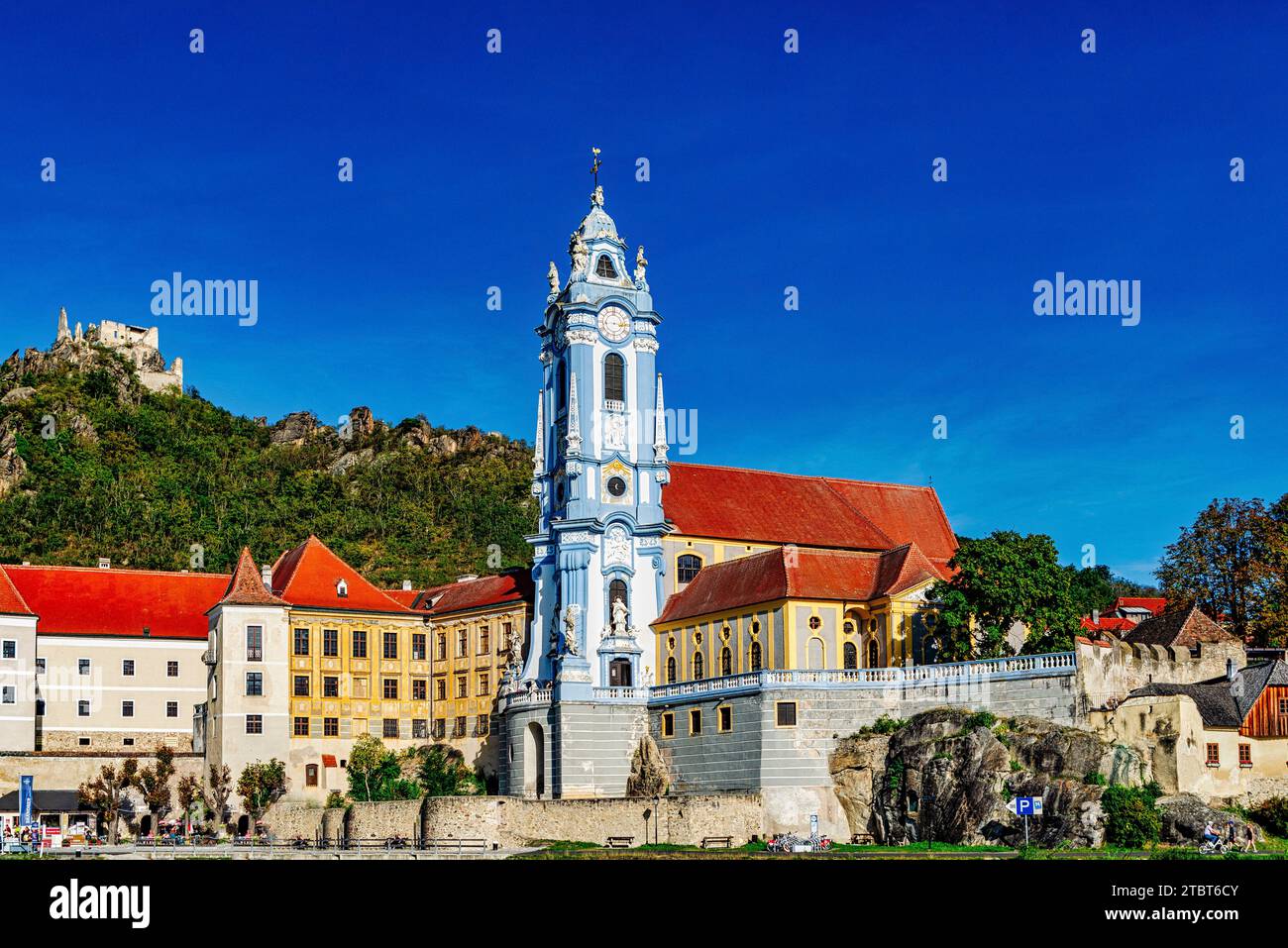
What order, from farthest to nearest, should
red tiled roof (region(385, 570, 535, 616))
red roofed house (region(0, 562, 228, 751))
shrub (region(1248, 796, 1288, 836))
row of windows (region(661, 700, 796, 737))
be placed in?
red tiled roof (region(385, 570, 535, 616)), red roofed house (region(0, 562, 228, 751)), row of windows (region(661, 700, 796, 737)), shrub (region(1248, 796, 1288, 836))

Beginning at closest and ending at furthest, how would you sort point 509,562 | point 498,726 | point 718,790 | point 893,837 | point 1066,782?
point 1066,782
point 893,837
point 718,790
point 498,726
point 509,562

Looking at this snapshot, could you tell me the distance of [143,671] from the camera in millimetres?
86562

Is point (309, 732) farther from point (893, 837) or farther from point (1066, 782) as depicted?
point (1066, 782)

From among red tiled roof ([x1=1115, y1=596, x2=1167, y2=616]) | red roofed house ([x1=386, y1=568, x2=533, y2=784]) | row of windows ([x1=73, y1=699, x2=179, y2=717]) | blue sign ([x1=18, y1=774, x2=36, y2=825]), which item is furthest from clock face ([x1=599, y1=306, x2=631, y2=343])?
red tiled roof ([x1=1115, y1=596, x2=1167, y2=616])

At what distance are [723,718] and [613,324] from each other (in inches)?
857

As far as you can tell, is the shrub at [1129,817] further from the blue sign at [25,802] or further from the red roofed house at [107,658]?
the red roofed house at [107,658]

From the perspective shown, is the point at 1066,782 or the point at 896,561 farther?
the point at 896,561

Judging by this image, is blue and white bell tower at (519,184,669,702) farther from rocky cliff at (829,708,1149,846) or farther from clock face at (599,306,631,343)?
rocky cliff at (829,708,1149,846)

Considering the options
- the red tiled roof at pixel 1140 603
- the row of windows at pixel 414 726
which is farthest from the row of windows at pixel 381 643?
the red tiled roof at pixel 1140 603

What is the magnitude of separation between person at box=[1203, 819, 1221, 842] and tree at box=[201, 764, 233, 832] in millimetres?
43722

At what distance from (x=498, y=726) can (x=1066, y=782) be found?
3188cm

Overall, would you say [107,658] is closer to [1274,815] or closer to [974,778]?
[974,778]

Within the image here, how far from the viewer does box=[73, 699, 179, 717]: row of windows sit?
83500mm
